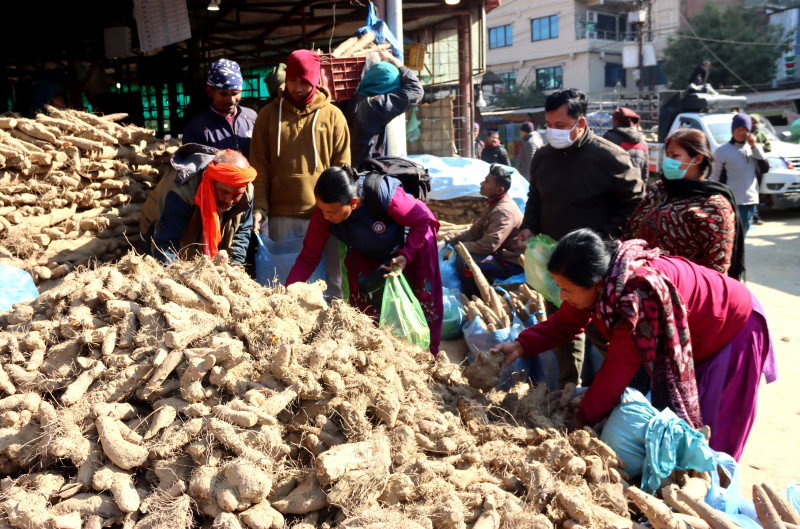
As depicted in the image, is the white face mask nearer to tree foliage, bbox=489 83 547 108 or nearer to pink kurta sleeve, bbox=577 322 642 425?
pink kurta sleeve, bbox=577 322 642 425

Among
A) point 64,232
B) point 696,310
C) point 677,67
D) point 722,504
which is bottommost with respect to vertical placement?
point 722,504

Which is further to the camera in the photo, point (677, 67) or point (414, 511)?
point (677, 67)

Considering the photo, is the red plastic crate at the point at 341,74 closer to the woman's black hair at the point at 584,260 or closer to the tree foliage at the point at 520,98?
the woman's black hair at the point at 584,260

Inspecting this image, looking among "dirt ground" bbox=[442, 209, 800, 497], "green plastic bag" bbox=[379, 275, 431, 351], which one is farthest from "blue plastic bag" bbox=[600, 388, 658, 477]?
"green plastic bag" bbox=[379, 275, 431, 351]

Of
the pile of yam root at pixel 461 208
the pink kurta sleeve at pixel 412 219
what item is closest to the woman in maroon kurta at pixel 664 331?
the pink kurta sleeve at pixel 412 219

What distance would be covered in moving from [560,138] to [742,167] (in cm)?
544

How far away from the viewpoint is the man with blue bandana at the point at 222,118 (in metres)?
4.22

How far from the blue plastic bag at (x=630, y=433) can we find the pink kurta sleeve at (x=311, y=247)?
1817mm

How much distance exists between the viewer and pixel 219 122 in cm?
438

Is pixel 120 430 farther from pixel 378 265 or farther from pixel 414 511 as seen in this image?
pixel 378 265

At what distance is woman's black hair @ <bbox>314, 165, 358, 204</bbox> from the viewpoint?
3361mm

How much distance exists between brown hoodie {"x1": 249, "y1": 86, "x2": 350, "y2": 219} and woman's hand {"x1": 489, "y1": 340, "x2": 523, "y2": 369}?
1.69 m

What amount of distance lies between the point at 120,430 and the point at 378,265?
187cm

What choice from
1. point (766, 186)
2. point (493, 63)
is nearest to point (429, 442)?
point (766, 186)
